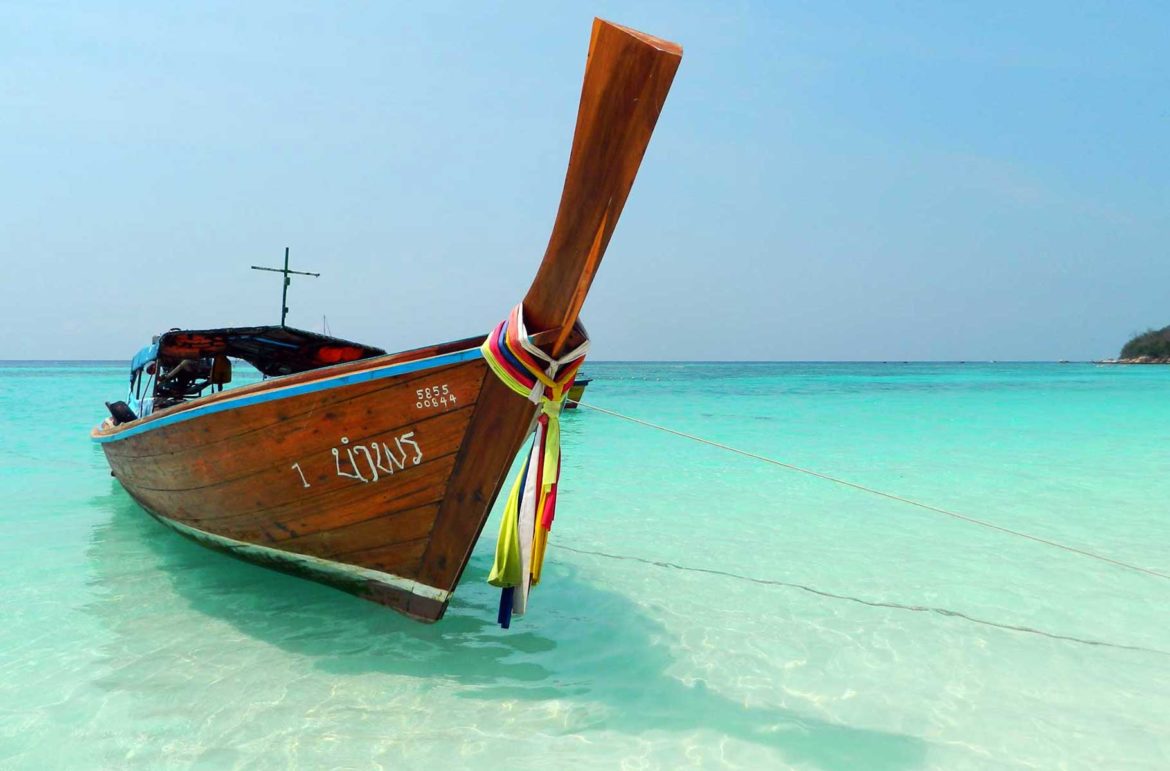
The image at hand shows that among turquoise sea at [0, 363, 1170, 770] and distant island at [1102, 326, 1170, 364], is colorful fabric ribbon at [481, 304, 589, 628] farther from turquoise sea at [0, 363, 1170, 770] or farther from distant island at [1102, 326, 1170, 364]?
distant island at [1102, 326, 1170, 364]

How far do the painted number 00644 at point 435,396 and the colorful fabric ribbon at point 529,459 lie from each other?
Result: 283 mm

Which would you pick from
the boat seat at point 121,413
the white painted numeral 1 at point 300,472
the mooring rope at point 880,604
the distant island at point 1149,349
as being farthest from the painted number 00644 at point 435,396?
the distant island at point 1149,349

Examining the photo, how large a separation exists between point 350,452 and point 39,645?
6.81 ft

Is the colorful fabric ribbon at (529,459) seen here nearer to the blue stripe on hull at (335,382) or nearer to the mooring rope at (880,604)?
the blue stripe on hull at (335,382)

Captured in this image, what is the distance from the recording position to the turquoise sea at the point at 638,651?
300 cm

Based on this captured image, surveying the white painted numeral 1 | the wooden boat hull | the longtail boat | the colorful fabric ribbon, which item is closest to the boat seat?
the longtail boat

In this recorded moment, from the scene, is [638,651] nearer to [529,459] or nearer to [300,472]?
[529,459]

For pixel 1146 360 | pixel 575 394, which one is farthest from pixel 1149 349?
pixel 575 394

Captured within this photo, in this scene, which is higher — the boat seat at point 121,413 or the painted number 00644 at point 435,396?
the painted number 00644 at point 435,396

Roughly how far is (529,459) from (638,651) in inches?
51.6

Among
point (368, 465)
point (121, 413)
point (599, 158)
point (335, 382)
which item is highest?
point (599, 158)

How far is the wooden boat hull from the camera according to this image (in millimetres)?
3439

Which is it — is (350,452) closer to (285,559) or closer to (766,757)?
(285,559)

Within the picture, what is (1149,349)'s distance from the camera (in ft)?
310
